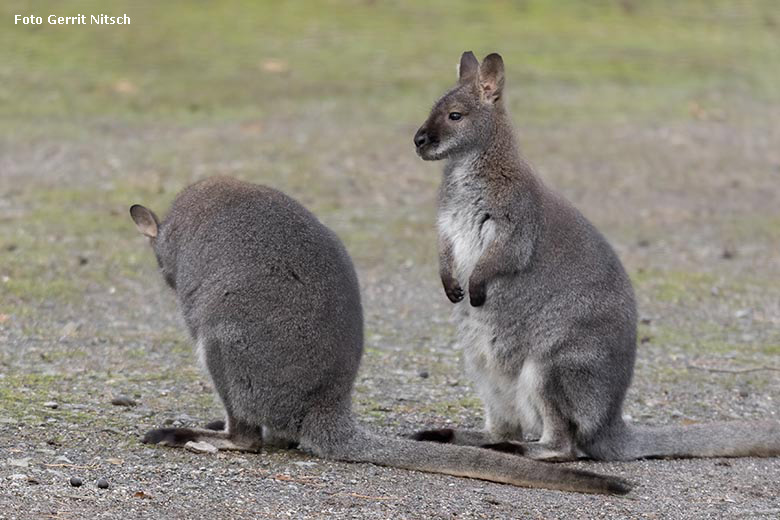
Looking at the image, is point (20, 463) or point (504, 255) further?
point (504, 255)

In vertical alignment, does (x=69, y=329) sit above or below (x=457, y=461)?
above

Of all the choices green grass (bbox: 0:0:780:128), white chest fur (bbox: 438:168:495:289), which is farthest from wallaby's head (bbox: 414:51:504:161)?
green grass (bbox: 0:0:780:128)

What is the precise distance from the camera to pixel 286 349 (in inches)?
211

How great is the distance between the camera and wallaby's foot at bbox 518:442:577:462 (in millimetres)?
5590

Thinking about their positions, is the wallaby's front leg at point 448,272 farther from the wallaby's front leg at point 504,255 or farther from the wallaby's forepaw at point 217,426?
the wallaby's forepaw at point 217,426

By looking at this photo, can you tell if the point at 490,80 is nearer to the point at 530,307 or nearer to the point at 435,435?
the point at 530,307

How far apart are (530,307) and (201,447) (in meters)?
1.54

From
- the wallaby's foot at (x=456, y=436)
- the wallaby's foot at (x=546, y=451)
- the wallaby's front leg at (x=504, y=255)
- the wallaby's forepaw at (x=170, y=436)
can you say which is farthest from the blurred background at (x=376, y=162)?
the wallaby's front leg at (x=504, y=255)

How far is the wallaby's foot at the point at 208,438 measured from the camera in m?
5.47

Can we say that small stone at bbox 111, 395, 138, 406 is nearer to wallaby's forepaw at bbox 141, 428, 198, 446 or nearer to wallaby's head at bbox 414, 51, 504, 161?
wallaby's forepaw at bbox 141, 428, 198, 446

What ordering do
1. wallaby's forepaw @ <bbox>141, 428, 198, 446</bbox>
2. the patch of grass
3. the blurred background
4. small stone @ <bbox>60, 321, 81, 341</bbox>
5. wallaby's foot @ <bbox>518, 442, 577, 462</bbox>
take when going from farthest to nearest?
the patch of grass
small stone @ <bbox>60, 321, 81, 341</bbox>
the blurred background
wallaby's foot @ <bbox>518, 442, 577, 462</bbox>
wallaby's forepaw @ <bbox>141, 428, 198, 446</bbox>

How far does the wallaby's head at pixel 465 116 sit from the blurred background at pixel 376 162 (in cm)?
138

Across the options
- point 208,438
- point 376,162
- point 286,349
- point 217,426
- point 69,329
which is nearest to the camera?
point 286,349

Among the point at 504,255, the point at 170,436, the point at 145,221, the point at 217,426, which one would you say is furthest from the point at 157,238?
the point at 504,255
